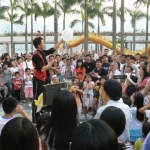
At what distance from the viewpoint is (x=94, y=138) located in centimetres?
158

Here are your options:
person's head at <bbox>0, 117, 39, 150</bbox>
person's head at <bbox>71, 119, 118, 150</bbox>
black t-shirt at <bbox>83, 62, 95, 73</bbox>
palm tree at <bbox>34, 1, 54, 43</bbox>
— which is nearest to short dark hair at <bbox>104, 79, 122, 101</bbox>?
person's head at <bbox>0, 117, 39, 150</bbox>

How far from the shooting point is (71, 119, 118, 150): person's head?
158 centimetres

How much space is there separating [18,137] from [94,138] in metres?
0.51

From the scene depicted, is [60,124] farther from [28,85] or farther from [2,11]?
[2,11]

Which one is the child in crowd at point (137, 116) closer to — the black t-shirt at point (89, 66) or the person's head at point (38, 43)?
the person's head at point (38, 43)

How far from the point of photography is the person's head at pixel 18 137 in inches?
74.2

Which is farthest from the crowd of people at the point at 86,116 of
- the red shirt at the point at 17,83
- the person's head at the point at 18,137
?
Answer: the red shirt at the point at 17,83

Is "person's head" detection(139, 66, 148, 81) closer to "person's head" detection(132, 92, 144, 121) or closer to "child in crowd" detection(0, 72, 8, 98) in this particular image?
"person's head" detection(132, 92, 144, 121)

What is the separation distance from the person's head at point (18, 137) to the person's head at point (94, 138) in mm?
359

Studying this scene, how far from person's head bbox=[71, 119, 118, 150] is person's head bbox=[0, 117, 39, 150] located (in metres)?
0.36

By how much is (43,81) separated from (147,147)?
3.75m

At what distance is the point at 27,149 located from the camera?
6.30 feet

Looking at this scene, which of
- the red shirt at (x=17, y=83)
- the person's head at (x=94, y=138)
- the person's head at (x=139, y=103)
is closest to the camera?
the person's head at (x=94, y=138)

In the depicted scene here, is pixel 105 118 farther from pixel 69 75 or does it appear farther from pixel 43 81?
pixel 69 75
